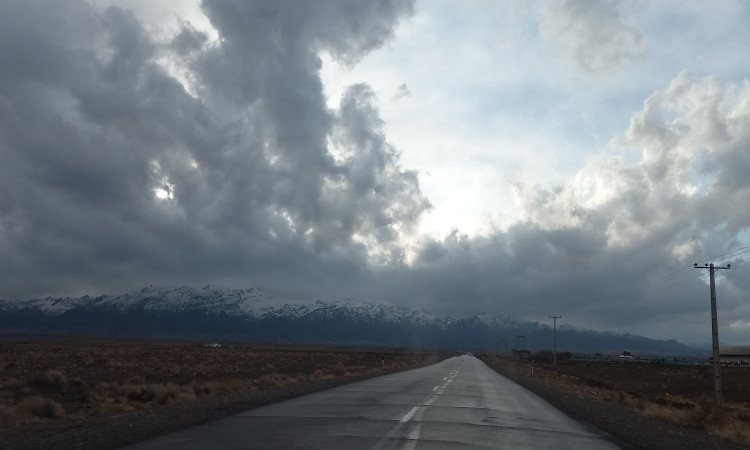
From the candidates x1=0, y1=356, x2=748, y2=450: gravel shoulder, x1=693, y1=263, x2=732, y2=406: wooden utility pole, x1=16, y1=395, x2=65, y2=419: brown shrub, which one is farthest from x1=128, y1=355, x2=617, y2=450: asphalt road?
x1=693, y1=263, x2=732, y2=406: wooden utility pole

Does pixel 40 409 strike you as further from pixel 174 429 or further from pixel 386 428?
pixel 386 428

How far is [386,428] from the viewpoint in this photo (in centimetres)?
1211

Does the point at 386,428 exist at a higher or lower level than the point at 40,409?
higher

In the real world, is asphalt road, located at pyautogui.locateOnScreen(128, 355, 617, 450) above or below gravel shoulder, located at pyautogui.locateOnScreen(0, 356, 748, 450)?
above

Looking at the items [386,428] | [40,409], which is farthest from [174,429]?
[40,409]

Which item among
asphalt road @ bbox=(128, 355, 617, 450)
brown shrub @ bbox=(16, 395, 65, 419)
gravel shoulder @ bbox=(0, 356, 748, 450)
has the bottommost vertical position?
brown shrub @ bbox=(16, 395, 65, 419)

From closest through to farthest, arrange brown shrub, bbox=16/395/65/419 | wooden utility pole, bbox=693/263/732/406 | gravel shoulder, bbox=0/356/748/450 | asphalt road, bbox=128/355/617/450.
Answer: asphalt road, bbox=128/355/617/450 → gravel shoulder, bbox=0/356/748/450 → brown shrub, bbox=16/395/65/419 → wooden utility pole, bbox=693/263/732/406

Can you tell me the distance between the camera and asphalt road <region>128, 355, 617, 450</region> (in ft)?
34.1

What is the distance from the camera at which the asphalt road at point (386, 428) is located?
1039 cm

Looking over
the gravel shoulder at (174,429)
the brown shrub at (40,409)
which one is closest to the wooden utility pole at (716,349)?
the gravel shoulder at (174,429)

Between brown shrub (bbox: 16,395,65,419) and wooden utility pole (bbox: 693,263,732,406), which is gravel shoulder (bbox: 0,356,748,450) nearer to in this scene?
brown shrub (bbox: 16,395,65,419)

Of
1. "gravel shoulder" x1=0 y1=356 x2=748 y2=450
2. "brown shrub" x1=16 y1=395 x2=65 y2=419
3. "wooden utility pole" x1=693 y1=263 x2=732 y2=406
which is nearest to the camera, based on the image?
"gravel shoulder" x1=0 y1=356 x2=748 y2=450

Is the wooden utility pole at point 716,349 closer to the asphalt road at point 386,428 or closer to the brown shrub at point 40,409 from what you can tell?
the asphalt road at point 386,428

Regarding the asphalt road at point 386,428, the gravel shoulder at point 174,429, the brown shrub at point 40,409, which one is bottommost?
the brown shrub at point 40,409
